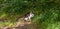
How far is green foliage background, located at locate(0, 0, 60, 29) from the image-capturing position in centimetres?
533

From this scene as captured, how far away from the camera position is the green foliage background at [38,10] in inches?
210

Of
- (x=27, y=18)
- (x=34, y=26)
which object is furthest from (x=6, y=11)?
(x=34, y=26)

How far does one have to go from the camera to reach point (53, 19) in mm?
5348

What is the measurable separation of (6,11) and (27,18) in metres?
0.86

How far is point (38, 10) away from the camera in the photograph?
5.96 m

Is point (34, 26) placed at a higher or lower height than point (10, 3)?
lower

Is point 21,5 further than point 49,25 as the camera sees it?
Yes

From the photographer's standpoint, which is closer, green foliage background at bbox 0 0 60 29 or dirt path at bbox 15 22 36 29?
green foliage background at bbox 0 0 60 29

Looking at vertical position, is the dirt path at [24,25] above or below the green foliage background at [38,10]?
below

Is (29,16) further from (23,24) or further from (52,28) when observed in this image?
(52,28)

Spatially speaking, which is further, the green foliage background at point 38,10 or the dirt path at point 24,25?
the dirt path at point 24,25

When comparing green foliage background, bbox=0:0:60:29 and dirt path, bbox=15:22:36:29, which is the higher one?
green foliage background, bbox=0:0:60:29

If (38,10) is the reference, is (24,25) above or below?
below

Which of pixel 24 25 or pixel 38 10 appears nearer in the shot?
pixel 24 25
